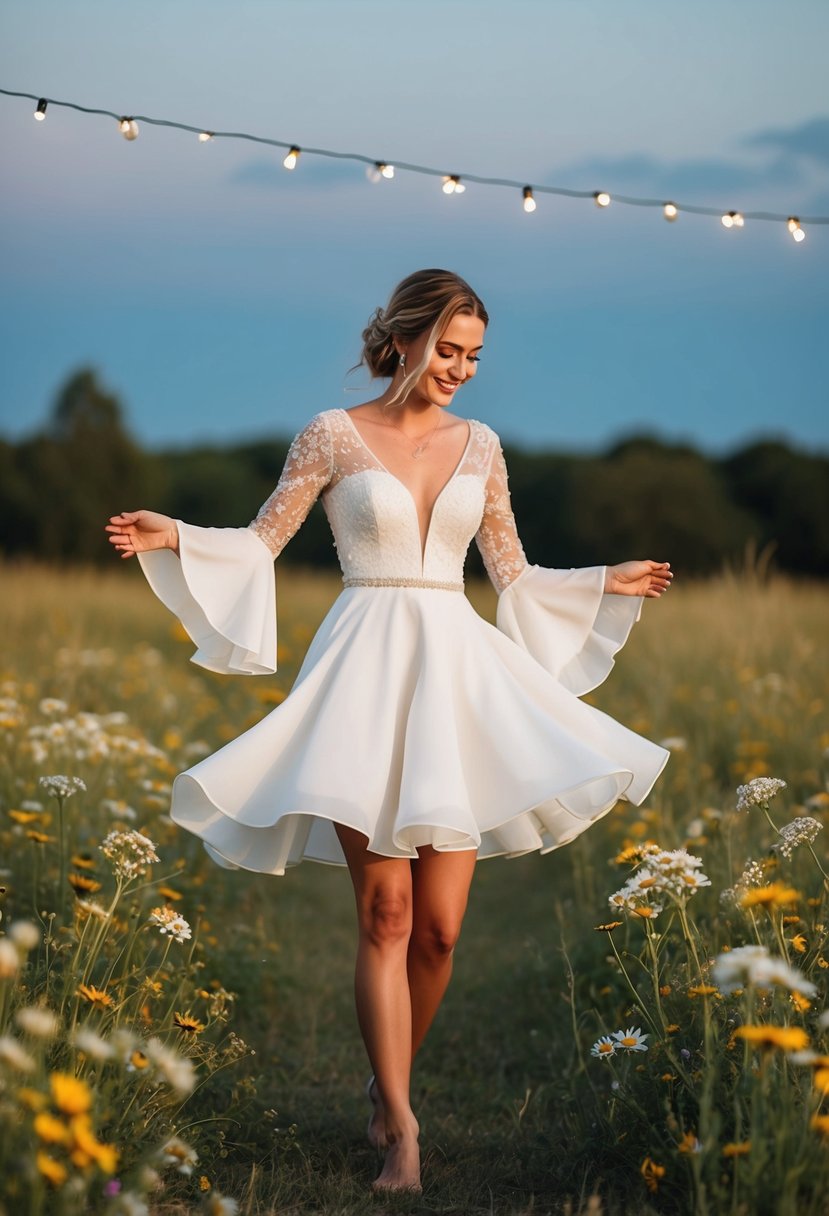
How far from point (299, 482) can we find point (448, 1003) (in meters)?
2.25

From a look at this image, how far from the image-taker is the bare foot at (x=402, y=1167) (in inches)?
120

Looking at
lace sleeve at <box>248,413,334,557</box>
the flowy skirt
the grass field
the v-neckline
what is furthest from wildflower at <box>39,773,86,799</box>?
the v-neckline

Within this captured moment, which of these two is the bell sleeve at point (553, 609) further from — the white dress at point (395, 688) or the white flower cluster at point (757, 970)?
the white flower cluster at point (757, 970)

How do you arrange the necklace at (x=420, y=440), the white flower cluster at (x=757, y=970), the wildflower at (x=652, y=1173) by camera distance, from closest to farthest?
the white flower cluster at (x=757, y=970)
the wildflower at (x=652, y=1173)
the necklace at (x=420, y=440)

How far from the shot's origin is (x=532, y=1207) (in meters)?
2.90

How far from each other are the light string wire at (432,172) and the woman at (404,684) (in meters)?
1.29

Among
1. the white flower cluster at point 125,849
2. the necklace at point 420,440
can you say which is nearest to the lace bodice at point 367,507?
the necklace at point 420,440

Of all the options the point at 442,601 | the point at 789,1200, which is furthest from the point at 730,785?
the point at 789,1200

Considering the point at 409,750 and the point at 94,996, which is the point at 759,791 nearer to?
the point at 409,750

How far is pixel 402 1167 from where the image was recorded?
3088 mm

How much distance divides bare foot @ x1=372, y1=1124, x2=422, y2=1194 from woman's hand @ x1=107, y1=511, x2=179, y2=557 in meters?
1.57

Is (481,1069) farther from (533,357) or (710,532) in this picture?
(710,532)

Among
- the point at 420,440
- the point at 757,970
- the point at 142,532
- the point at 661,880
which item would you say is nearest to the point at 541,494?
the point at 420,440

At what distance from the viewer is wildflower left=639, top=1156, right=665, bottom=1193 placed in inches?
101
